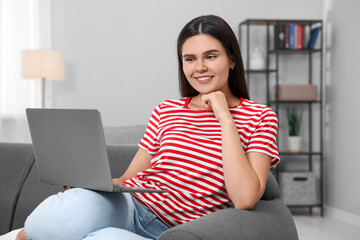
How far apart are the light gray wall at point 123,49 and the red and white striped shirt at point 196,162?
3325mm

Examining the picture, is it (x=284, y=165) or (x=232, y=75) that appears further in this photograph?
(x=284, y=165)

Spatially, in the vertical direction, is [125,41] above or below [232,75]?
above

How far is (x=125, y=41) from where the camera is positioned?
5.04m

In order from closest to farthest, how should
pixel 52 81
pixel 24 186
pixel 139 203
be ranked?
1. pixel 139 203
2. pixel 24 186
3. pixel 52 81

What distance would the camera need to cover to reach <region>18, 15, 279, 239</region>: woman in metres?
1.39

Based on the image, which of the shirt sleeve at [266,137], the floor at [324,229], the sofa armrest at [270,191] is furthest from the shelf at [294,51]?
the shirt sleeve at [266,137]

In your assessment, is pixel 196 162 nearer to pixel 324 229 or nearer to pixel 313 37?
pixel 324 229

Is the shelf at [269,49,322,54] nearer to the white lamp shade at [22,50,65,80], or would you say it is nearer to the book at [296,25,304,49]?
the book at [296,25,304,49]

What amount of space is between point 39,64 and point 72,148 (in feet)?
10.5

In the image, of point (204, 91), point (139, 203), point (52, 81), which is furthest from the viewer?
point (52, 81)

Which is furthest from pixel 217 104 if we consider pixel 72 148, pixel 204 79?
pixel 72 148

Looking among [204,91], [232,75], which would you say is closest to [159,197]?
[204,91]

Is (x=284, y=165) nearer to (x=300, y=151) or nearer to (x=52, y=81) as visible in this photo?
(x=300, y=151)

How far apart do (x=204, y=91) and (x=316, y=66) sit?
371cm
